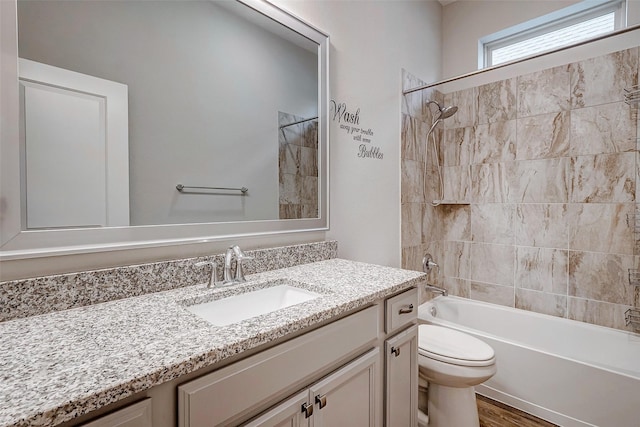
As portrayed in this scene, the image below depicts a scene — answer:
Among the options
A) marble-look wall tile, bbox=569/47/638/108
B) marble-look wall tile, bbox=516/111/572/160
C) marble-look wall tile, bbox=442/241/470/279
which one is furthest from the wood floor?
marble-look wall tile, bbox=569/47/638/108

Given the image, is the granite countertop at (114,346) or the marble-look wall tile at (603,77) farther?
the marble-look wall tile at (603,77)

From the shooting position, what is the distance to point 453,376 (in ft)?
4.84

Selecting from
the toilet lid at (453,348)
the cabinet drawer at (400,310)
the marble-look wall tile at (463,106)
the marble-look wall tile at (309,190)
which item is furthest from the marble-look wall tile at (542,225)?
the marble-look wall tile at (309,190)

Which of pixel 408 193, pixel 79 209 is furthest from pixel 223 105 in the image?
pixel 408 193

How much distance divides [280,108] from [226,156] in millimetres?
377

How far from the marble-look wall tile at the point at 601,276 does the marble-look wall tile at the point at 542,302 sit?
10 centimetres

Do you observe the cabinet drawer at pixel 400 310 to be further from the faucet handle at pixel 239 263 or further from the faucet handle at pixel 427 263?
the faucet handle at pixel 427 263

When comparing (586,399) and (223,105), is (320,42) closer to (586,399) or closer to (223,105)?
(223,105)

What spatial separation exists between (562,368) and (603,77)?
180 centimetres

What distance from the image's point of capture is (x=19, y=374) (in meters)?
0.54

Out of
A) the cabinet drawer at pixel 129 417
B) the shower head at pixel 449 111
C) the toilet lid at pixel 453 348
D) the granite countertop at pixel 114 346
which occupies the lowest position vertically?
the toilet lid at pixel 453 348

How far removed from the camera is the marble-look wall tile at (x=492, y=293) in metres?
2.38

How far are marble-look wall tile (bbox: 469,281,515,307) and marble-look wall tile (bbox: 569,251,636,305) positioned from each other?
37 centimetres

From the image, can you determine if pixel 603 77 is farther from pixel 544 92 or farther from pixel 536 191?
pixel 536 191
